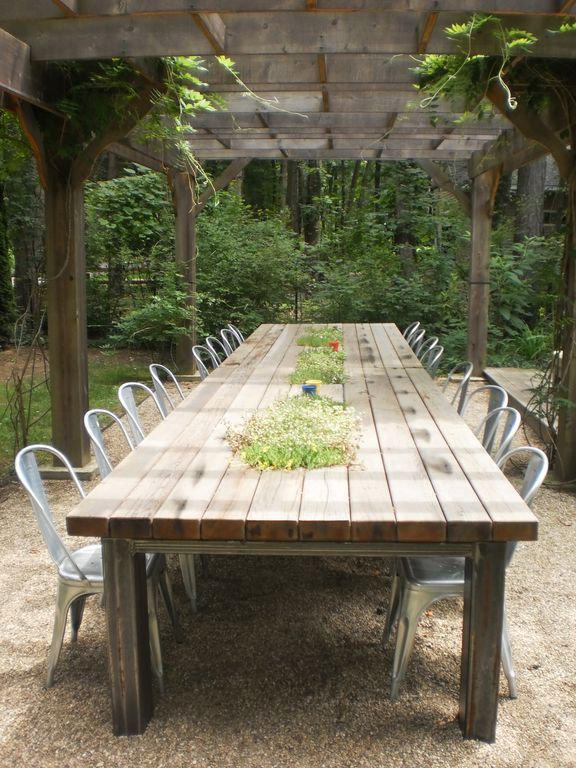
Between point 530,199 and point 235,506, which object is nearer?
point 235,506

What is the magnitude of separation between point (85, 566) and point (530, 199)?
29.5ft

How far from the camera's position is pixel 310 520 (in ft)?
6.65

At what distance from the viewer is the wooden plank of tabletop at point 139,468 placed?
2.07 metres

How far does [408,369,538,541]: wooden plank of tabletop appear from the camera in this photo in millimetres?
2039

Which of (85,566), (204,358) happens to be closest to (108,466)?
(85,566)

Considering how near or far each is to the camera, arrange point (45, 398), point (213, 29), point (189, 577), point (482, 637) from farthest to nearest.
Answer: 1. point (45, 398)
2. point (213, 29)
3. point (189, 577)
4. point (482, 637)

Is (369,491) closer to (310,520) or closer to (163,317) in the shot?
(310,520)

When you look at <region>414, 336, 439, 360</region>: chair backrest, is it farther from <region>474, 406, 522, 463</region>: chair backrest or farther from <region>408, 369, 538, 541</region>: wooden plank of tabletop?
<region>408, 369, 538, 541</region>: wooden plank of tabletop

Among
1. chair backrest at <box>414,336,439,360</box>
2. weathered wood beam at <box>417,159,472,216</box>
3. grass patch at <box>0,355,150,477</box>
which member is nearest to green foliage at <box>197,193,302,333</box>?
grass patch at <box>0,355,150,477</box>

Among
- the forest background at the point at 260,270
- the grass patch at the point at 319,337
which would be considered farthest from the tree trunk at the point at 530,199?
the grass patch at the point at 319,337

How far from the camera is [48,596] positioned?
3365 millimetres

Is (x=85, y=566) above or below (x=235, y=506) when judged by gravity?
below

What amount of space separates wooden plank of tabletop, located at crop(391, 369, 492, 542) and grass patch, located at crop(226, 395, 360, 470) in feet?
0.80

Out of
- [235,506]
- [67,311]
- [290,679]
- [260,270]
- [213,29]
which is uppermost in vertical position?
[213,29]
